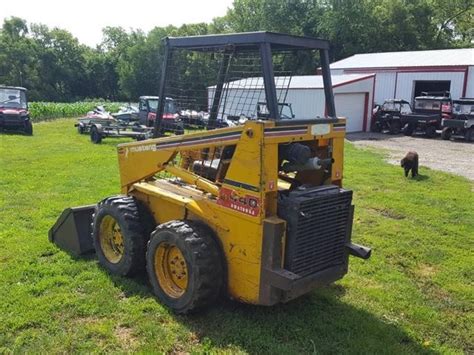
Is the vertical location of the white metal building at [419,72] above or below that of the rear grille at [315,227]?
above

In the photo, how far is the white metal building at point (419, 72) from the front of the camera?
24.8 m

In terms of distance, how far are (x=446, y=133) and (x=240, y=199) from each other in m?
20.5

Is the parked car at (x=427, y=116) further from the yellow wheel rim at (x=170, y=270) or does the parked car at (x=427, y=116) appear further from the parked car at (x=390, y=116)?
the yellow wheel rim at (x=170, y=270)

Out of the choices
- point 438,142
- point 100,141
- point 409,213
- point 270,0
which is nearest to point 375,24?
point 270,0

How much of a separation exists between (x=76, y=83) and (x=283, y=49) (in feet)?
228

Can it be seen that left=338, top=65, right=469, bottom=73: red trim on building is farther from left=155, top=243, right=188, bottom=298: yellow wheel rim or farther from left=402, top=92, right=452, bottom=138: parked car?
left=155, top=243, right=188, bottom=298: yellow wheel rim

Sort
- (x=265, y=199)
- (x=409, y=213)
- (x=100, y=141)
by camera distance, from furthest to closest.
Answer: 1. (x=100, y=141)
2. (x=409, y=213)
3. (x=265, y=199)

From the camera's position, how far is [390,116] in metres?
24.1

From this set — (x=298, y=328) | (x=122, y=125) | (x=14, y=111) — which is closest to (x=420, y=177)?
(x=298, y=328)

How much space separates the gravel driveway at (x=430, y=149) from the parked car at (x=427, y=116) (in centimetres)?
76

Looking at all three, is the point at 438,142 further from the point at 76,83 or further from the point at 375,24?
the point at 76,83

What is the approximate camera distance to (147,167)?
4.93 metres

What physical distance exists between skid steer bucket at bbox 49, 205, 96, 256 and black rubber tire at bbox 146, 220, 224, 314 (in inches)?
69.9

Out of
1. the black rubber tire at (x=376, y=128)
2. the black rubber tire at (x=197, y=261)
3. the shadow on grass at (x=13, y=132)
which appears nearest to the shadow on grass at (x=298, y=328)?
the black rubber tire at (x=197, y=261)
